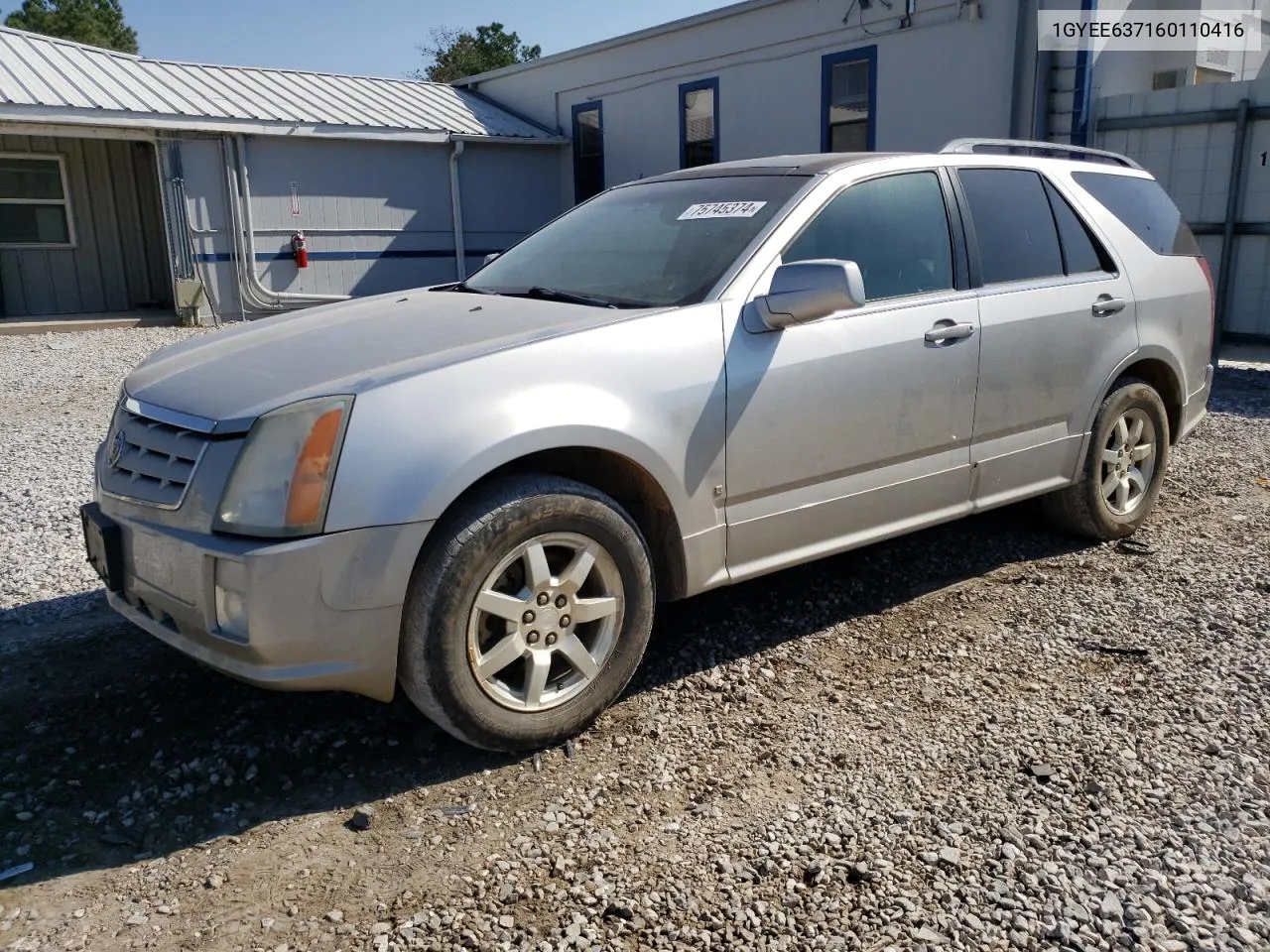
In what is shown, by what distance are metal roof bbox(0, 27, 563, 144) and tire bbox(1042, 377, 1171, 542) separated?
14029 mm

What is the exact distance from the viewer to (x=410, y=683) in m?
3.04

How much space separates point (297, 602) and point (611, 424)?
106cm

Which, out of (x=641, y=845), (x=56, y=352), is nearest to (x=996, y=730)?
(x=641, y=845)

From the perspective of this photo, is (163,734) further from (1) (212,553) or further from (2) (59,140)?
(2) (59,140)

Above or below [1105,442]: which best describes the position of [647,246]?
above

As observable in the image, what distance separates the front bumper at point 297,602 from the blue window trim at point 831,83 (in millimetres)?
12461

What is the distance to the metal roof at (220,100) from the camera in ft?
47.5

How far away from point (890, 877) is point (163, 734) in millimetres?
2277

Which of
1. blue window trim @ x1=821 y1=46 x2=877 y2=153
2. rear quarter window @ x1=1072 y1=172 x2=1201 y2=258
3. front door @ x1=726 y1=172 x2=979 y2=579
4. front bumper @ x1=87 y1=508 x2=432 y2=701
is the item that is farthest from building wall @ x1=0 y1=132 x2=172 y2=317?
front bumper @ x1=87 y1=508 x2=432 y2=701

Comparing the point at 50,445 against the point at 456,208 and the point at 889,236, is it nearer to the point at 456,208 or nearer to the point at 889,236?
the point at 889,236

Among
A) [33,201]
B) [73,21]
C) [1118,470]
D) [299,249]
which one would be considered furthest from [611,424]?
[73,21]

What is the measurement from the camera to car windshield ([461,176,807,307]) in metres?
3.83

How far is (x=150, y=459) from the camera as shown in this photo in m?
3.19

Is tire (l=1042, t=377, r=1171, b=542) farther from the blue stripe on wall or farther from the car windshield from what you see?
the blue stripe on wall
